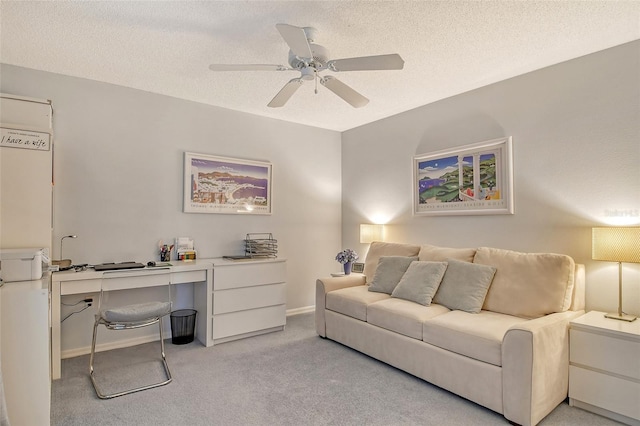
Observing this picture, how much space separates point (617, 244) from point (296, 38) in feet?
7.83

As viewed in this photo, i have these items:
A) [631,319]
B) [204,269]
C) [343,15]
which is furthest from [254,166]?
[631,319]

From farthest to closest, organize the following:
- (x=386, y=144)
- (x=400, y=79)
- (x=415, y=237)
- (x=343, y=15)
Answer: (x=386, y=144)
(x=415, y=237)
(x=400, y=79)
(x=343, y=15)

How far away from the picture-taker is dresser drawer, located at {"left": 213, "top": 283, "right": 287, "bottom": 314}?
3.33 meters

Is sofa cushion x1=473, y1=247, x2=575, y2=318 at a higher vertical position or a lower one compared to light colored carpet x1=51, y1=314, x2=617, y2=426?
higher

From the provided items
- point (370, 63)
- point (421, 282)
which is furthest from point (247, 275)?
point (370, 63)

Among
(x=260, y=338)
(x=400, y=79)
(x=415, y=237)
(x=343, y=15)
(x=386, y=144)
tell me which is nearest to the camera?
(x=343, y=15)

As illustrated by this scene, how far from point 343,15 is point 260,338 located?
2.95m

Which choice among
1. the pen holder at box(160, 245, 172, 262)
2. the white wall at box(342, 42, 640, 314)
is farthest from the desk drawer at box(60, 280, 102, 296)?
the white wall at box(342, 42, 640, 314)

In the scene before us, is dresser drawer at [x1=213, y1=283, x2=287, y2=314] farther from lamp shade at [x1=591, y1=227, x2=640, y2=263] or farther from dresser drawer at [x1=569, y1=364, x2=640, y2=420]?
lamp shade at [x1=591, y1=227, x2=640, y2=263]

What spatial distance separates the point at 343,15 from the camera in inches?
84.5

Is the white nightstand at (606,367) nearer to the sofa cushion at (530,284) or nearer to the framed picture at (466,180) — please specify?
the sofa cushion at (530,284)

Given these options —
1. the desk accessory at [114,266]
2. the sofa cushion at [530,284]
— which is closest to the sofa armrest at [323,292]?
the sofa cushion at [530,284]

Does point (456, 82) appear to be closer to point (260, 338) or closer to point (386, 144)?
point (386, 144)

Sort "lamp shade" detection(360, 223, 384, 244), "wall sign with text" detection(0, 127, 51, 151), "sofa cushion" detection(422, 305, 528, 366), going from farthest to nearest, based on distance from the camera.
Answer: "lamp shade" detection(360, 223, 384, 244), "wall sign with text" detection(0, 127, 51, 151), "sofa cushion" detection(422, 305, 528, 366)
